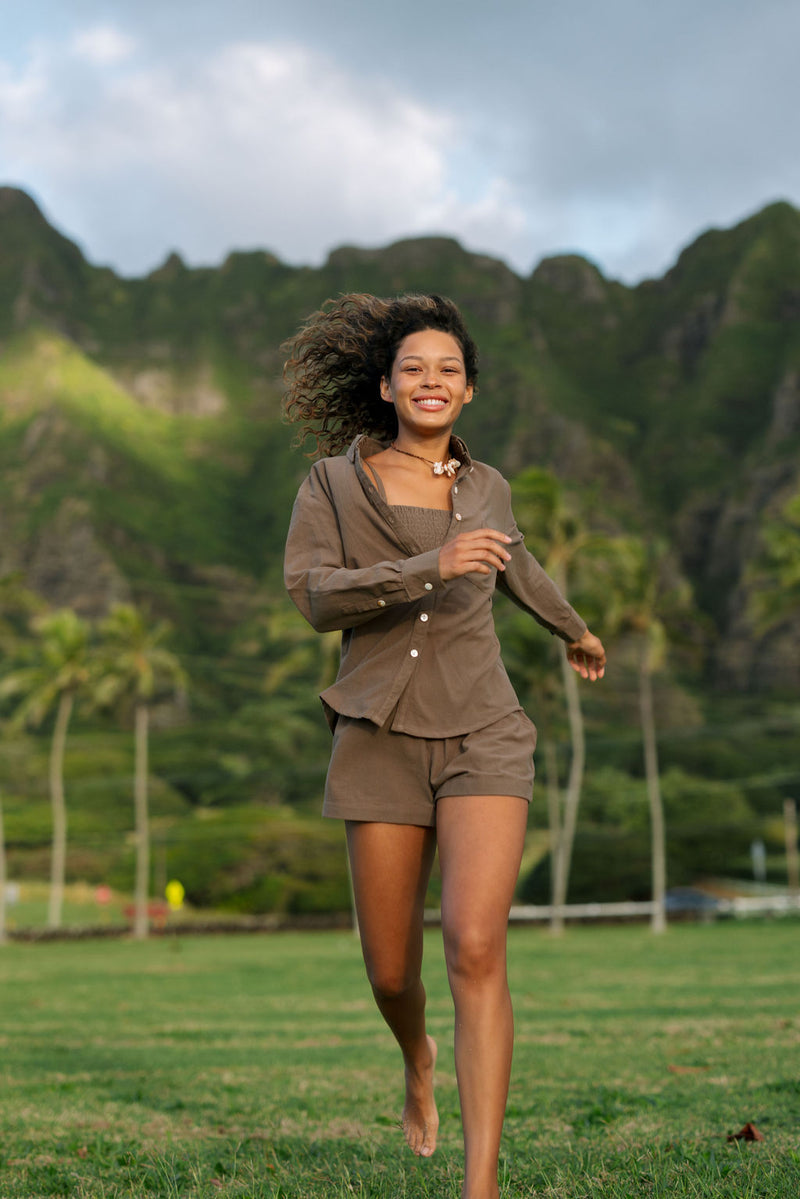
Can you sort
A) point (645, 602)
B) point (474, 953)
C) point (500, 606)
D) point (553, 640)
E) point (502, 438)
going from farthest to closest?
point (502, 438)
point (500, 606)
point (553, 640)
point (645, 602)
point (474, 953)

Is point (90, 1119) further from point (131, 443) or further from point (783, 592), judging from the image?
point (131, 443)

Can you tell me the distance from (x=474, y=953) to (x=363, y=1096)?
365 cm

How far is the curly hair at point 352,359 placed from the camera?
4766mm

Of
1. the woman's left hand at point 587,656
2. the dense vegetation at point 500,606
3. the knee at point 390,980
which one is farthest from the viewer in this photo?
the dense vegetation at point 500,606

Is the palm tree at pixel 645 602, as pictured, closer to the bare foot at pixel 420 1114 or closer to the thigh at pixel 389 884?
the bare foot at pixel 420 1114

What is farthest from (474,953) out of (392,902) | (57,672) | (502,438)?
(502,438)

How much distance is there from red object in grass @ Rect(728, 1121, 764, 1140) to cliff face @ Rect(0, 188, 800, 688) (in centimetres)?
12659

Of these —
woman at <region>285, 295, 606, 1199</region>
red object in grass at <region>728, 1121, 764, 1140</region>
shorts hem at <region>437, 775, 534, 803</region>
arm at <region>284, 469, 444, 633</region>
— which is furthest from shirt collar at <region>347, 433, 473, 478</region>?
red object in grass at <region>728, 1121, 764, 1140</region>

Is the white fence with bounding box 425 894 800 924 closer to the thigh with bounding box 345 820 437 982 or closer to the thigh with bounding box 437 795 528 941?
the thigh with bounding box 345 820 437 982

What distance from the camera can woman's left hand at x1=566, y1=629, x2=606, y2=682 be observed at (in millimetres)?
4965

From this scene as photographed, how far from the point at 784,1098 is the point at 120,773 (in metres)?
95.1

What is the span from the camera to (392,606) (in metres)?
4.25

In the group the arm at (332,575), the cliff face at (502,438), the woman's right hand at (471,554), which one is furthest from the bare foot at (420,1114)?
the cliff face at (502,438)

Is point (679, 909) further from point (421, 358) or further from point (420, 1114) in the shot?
point (421, 358)
